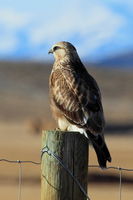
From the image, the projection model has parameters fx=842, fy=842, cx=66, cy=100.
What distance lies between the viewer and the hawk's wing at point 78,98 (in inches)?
333

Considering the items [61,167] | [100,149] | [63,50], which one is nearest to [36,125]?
[63,50]

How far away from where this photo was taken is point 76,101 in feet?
28.7

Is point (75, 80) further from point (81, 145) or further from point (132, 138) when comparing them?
point (132, 138)

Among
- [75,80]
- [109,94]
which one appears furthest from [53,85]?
[109,94]

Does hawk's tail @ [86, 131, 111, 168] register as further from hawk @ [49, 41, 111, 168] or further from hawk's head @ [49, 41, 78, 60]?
hawk's head @ [49, 41, 78, 60]

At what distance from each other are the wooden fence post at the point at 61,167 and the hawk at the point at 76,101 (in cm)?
182

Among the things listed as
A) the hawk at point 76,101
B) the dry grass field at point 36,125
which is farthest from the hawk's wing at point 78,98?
the dry grass field at point 36,125

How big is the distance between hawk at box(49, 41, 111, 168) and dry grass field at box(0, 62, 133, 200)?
1002 cm

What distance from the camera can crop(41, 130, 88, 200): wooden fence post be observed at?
19.8 ft

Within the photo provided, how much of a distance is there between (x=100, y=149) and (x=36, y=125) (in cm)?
3384

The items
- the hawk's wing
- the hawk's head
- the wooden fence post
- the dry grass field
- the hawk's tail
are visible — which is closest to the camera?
the wooden fence post

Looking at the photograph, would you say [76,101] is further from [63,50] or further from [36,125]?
[36,125]

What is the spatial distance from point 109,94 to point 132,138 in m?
32.5

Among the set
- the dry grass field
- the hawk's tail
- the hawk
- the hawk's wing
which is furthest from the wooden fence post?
the dry grass field
